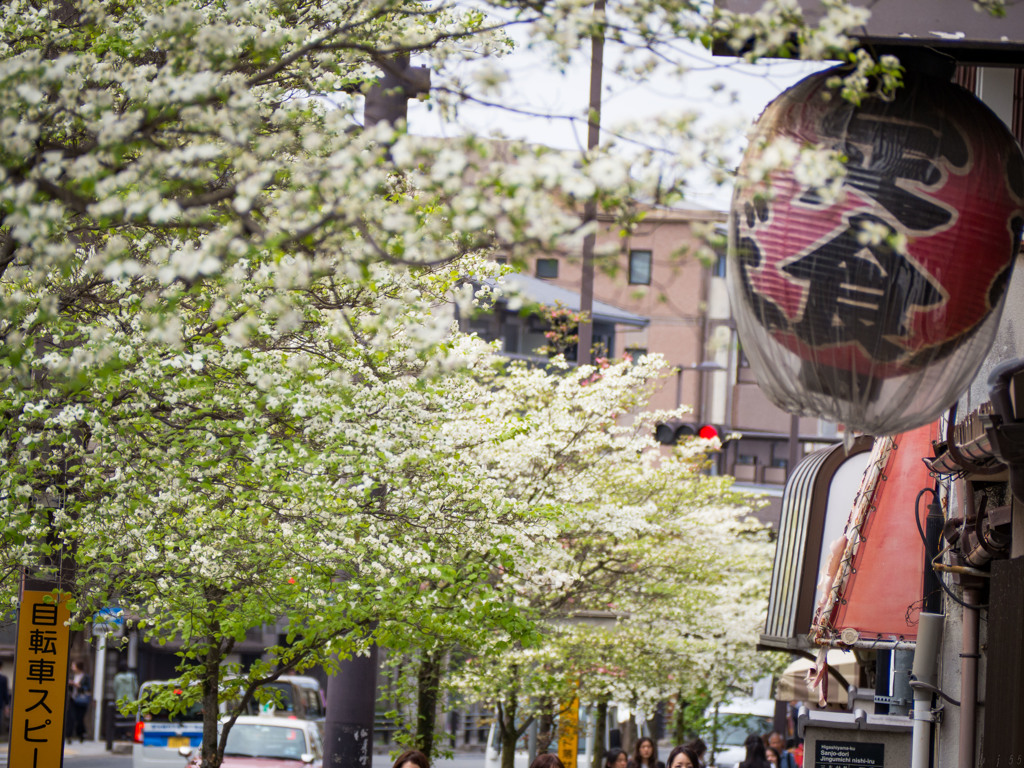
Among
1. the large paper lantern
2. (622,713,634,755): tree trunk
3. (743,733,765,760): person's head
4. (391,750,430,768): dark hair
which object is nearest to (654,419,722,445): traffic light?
(743,733,765,760): person's head

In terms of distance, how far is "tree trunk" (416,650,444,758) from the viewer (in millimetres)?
16500

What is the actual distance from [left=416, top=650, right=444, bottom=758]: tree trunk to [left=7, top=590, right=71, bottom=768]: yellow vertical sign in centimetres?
639

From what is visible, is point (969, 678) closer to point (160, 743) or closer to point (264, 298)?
point (264, 298)

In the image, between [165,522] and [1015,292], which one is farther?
[165,522]

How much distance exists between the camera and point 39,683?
34.8ft

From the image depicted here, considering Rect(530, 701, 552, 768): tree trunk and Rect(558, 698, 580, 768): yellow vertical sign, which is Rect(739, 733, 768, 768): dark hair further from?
Rect(558, 698, 580, 768): yellow vertical sign

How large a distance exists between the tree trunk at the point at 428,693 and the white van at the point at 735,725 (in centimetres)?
1324

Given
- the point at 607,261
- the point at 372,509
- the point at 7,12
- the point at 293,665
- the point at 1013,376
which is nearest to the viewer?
the point at 607,261

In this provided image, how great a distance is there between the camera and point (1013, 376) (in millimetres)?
6012

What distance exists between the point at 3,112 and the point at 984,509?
19.5ft

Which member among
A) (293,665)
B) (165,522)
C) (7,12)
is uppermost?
(7,12)

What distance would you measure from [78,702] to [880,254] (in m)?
34.6

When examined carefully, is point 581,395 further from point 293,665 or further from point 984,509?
point 984,509

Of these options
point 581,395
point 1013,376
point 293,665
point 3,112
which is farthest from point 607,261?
point 581,395
